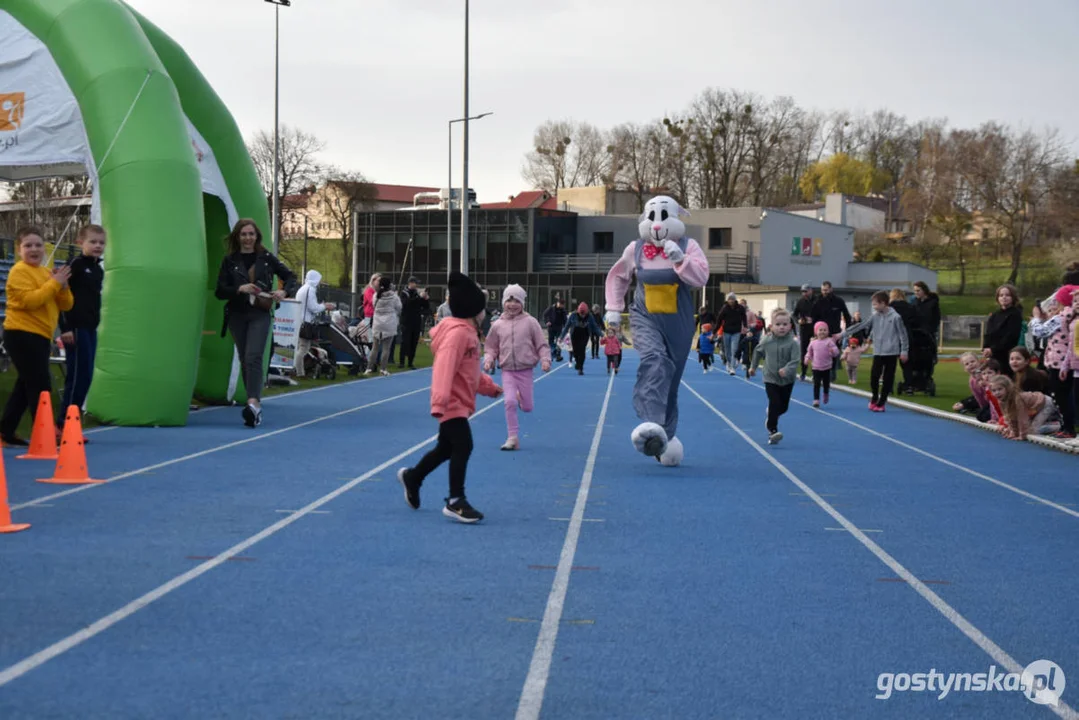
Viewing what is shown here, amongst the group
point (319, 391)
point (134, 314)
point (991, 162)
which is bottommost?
point (319, 391)

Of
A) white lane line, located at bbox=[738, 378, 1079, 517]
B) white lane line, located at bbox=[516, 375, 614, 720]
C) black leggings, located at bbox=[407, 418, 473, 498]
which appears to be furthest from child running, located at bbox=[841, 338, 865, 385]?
black leggings, located at bbox=[407, 418, 473, 498]

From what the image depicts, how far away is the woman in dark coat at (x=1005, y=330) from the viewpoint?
56.0ft

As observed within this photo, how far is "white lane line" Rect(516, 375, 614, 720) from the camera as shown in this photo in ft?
15.2

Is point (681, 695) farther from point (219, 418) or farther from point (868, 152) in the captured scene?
point (868, 152)

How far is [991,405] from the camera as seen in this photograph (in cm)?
1712

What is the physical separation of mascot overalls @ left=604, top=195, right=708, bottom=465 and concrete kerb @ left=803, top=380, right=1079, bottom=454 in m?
4.78

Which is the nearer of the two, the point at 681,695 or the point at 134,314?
the point at 681,695

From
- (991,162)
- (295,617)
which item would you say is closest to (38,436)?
(295,617)

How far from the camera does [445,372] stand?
28.1ft

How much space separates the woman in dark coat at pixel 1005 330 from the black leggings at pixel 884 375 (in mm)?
2559

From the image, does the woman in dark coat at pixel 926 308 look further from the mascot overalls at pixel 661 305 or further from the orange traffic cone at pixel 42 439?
the orange traffic cone at pixel 42 439

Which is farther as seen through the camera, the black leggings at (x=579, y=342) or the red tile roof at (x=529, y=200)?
the red tile roof at (x=529, y=200)

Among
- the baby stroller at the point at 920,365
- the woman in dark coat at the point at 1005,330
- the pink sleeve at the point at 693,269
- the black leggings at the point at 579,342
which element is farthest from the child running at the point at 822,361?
the black leggings at the point at 579,342

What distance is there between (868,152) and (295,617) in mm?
111539
